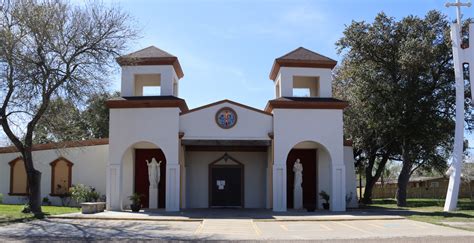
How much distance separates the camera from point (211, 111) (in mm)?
23375

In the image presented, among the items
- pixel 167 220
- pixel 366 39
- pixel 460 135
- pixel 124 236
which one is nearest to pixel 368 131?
pixel 366 39

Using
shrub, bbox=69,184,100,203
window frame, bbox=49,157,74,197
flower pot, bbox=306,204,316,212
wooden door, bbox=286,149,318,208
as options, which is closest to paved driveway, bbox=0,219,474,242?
flower pot, bbox=306,204,316,212

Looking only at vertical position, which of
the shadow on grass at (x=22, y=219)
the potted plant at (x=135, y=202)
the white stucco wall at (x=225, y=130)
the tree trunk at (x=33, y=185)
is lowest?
the shadow on grass at (x=22, y=219)

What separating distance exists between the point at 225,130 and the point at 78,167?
8541mm

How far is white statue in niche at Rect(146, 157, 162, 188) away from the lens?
23953 mm

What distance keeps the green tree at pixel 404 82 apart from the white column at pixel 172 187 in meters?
12.0

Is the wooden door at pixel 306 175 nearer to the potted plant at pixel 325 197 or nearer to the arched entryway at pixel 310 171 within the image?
the arched entryway at pixel 310 171

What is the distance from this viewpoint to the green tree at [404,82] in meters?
27.0

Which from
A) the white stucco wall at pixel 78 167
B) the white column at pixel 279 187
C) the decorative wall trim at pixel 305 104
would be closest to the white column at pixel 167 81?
the decorative wall trim at pixel 305 104

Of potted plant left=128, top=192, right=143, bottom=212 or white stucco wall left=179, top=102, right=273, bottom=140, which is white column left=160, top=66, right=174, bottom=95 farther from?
potted plant left=128, top=192, right=143, bottom=212

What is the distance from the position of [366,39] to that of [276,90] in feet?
20.6

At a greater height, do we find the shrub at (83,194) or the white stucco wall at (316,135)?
the white stucco wall at (316,135)

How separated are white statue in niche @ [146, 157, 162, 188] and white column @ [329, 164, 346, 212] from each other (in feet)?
27.0

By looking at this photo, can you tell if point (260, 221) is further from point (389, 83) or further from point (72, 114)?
point (389, 83)
